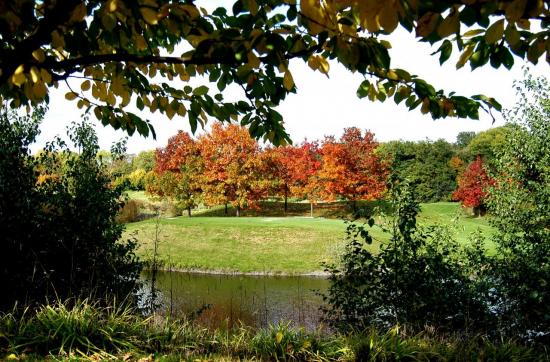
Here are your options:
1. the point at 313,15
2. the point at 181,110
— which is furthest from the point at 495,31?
the point at 181,110

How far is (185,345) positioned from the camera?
508 cm

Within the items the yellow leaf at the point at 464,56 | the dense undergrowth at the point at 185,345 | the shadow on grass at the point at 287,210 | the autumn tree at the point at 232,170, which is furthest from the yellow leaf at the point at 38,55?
the shadow on grass at the point at 287,210

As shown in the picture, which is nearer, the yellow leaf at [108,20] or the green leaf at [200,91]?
the yellow leaf at [108,20]

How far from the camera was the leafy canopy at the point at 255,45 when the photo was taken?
173cm

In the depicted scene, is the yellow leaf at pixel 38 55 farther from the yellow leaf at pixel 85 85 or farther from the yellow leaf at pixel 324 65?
the yellow leaf at pixel 324 65

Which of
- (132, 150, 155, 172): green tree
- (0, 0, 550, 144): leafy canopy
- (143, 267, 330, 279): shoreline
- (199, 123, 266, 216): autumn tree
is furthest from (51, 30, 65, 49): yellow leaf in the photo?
(132, 150, 155, 172): green tree

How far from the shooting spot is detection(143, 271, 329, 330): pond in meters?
10.3

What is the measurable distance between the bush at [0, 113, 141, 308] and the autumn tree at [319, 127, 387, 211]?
2719 cm

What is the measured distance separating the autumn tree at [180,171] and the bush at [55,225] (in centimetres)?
2762

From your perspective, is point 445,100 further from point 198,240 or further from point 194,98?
point 198,240

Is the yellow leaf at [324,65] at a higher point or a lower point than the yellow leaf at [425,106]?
higher

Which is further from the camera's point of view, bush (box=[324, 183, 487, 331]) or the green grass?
the green grass

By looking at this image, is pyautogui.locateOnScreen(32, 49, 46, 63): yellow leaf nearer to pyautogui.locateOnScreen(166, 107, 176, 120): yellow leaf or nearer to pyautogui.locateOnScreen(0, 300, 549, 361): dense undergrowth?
pyautogui.locateOnScreen(166, 107, 176, 120): yellow leaf

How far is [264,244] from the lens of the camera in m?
23.8
